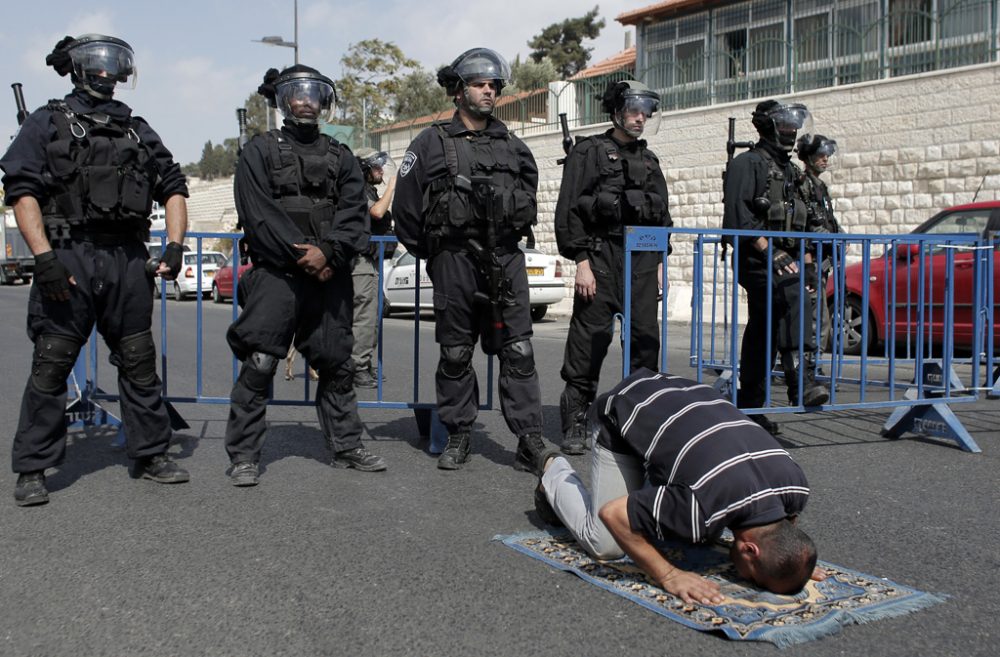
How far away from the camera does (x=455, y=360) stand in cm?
524

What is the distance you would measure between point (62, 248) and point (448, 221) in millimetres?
1843

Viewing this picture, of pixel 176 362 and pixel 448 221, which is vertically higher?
pixel 448 221

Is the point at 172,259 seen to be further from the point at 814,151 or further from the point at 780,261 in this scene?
the point at 814,151

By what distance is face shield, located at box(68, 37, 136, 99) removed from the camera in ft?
15.2

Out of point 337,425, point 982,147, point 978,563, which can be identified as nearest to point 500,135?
point 337,425

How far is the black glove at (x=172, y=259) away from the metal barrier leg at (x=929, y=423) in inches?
167

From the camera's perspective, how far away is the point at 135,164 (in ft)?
15.4

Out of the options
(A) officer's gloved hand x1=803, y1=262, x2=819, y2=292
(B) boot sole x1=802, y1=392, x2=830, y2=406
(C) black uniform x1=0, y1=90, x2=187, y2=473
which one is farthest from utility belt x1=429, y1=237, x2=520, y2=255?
(A) officer's gloved hand x1=803, y1=262, x2=819, y2=292

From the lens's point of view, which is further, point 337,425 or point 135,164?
point 337,425

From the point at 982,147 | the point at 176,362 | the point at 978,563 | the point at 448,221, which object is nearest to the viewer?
the point at 978,563

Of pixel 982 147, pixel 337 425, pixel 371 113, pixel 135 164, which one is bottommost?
pixel 337 425

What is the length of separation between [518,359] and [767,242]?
180 centimetres

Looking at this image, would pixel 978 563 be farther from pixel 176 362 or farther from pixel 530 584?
pixel 176 362

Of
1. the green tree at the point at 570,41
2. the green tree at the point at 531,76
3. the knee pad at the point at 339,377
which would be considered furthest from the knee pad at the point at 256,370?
the green tree at the point at 570,41
